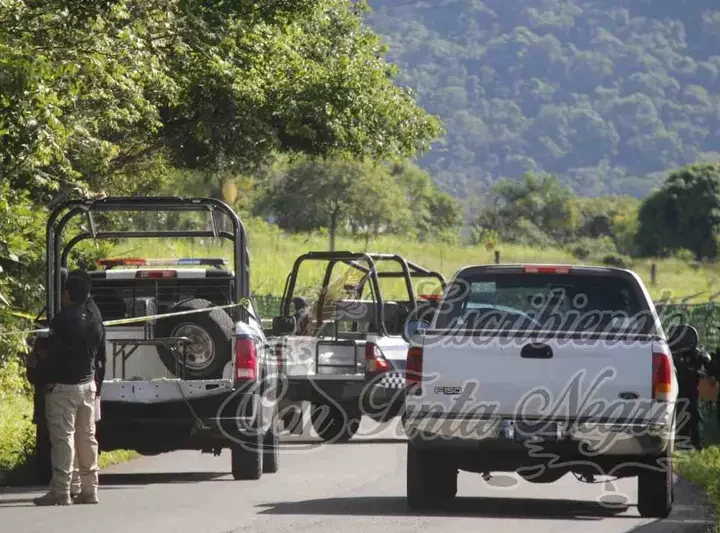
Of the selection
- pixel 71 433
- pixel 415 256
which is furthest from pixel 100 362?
pixel 415 256

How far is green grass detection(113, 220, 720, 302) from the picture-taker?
174 ft

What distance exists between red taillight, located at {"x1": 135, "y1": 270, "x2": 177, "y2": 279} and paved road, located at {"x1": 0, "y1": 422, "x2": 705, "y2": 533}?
1822mm

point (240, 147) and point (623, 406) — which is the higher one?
point (240, 147)

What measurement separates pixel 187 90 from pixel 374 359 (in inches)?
301

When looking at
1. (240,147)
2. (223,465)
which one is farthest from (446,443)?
(240,147)

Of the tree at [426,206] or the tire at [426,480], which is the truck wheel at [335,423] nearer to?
the tire at [426,480]

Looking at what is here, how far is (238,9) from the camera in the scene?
17797 millimetres

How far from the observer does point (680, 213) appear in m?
102

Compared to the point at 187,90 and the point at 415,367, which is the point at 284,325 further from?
the point at 415,367

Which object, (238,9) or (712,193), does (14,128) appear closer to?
(238,9)

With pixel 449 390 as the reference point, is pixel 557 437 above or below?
below

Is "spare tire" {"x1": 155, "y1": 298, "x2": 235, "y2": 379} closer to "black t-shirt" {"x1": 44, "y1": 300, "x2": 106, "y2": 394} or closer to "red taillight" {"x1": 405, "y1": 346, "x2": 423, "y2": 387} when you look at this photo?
"black t-shirt" {"x1": 44, "y1": 300, "x2": 106, "y2": 394}

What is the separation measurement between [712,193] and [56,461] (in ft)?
300

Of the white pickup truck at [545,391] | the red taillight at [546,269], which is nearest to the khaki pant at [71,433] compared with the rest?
the white pickup truck at [545,391]
